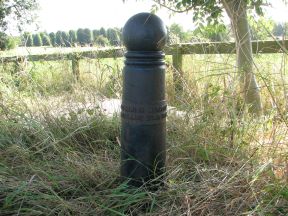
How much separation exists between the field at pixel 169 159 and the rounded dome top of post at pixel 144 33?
538 millimetres

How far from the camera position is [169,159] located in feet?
6.61

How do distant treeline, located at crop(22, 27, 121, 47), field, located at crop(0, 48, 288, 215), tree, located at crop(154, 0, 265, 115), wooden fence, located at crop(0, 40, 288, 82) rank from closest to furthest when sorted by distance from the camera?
1. field, located at crop(0, 48, 288, 215)
2. tree, located at crop(154, 0, 265, 115)
3. wooden fence, located at crop(0, 40, 288, 82)
4. distant treeline, located at crop(22, 27, 121, 47)

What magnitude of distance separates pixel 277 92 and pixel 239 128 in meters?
0.46

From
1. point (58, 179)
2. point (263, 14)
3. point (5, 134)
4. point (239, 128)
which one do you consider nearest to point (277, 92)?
point (239, 128)

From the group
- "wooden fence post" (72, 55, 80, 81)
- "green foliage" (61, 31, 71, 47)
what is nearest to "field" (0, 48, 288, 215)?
"wooden fence post" (72, 55, 80, 81)

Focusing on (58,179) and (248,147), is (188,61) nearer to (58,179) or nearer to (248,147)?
(248,147)

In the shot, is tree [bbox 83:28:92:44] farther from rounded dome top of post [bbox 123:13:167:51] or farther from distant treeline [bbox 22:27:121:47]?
rounded dome top of post [bbox 123:13:167:51]

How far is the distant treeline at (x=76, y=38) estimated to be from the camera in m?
3.89

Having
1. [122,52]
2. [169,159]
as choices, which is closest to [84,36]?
[122,52]

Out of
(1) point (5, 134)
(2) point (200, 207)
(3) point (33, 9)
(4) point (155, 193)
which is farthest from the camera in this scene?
(3) point (33, 9)

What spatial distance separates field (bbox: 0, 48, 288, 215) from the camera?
1.56 m

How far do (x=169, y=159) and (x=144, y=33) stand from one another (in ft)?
2.56

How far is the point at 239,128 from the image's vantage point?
213 cm

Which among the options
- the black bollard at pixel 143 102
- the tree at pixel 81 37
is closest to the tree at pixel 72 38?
the tree at pixel 81 37
